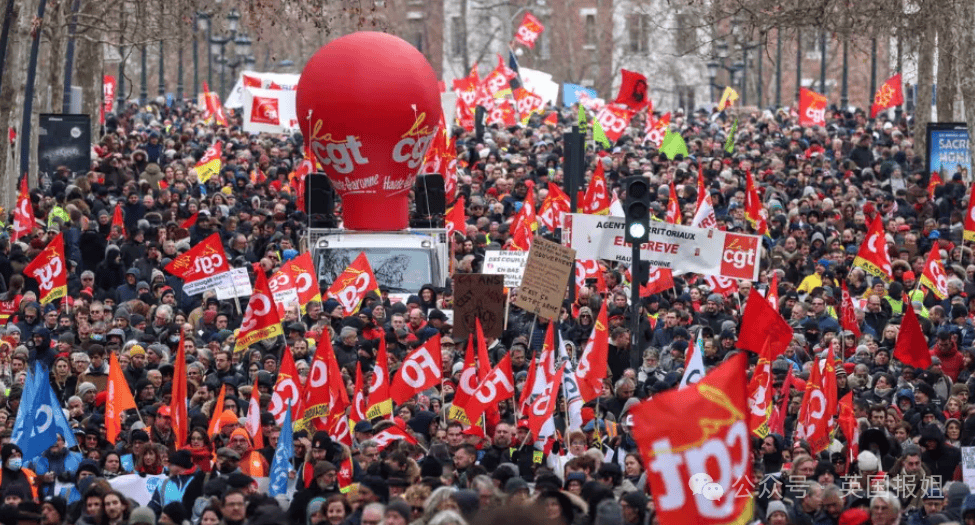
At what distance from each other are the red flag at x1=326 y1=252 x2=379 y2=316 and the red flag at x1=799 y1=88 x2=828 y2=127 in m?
20.9

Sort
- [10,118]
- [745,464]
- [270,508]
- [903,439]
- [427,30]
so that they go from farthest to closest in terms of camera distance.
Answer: [427,30]
[10,118]
[903,439]
[270,508]
[745,464]

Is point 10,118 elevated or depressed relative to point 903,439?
elevated

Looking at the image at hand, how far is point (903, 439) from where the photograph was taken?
13914mm

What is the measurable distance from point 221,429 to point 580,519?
4.08 metres

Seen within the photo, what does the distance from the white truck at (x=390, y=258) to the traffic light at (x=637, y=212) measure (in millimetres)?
3329

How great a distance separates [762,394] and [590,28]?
6772 centimetres

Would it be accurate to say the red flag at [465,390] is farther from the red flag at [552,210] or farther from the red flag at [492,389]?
the red flag at [552,210]

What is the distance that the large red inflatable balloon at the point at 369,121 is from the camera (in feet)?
72.9

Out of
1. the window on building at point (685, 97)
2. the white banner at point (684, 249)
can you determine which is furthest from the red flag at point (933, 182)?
the window on building at point (685, 97)

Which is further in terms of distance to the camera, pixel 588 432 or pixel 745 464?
pixel 588 432

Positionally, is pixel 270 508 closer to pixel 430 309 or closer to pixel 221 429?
pixel 221 429

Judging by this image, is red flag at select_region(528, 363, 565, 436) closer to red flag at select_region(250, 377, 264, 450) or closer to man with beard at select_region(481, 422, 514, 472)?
man with beard at select_region(481, 422, 514, 472)

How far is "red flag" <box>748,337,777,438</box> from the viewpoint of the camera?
14.3m

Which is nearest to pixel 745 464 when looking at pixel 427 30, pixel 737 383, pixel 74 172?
pixel 737 383
